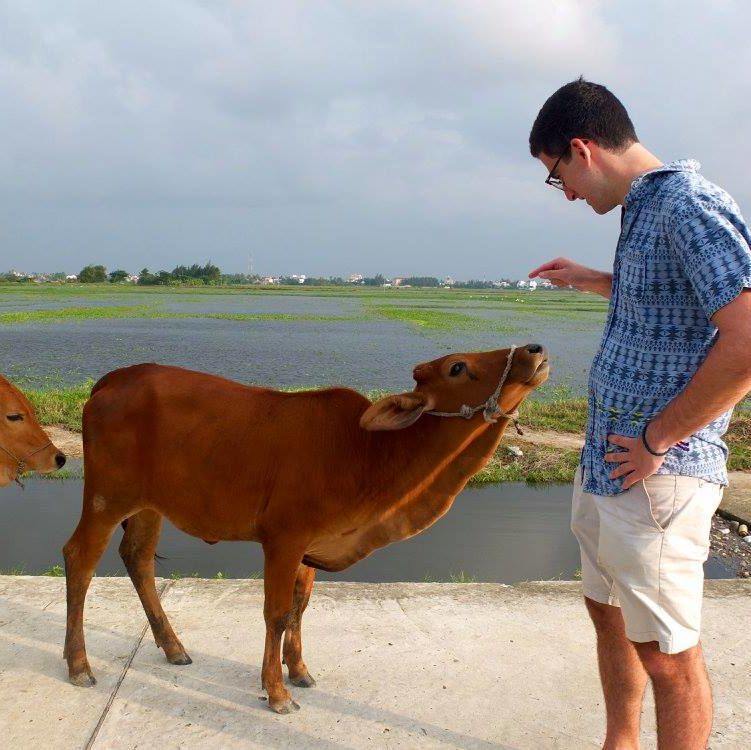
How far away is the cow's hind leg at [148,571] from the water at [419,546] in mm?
2041

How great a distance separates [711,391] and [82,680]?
9.39 feet

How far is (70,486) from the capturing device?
8.09 meters

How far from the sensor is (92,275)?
10575 cm

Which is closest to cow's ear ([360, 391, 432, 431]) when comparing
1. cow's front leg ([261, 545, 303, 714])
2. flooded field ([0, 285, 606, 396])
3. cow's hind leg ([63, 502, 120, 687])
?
cow's front leg ([261, 545, 303, 714])

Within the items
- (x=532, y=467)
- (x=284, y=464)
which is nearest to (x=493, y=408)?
(x=284, y=464)

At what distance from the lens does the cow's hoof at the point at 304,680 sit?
11.4ft

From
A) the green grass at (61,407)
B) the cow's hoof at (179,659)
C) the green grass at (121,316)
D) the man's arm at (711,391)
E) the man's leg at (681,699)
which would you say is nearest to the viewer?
the man's arm at (711,391)

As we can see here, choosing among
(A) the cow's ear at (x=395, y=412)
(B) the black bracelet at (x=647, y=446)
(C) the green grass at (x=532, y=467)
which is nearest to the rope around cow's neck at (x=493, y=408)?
(A) the cow's ear at (x=395, y=412)

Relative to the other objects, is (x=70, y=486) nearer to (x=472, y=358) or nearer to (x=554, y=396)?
(x=472, y=358)

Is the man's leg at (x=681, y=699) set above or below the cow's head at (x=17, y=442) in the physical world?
below

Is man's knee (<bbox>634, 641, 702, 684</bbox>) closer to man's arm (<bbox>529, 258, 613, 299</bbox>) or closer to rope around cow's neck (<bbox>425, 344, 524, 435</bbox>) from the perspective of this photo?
rope around cow's neck (<bbox>425, 344, 524, 435</bbox>)

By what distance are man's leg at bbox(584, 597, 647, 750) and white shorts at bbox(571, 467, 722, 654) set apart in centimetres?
42

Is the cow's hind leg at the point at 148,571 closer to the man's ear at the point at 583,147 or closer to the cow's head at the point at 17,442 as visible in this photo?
the cow's head at the point at 17,442

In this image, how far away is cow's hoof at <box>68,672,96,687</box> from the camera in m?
3.43
